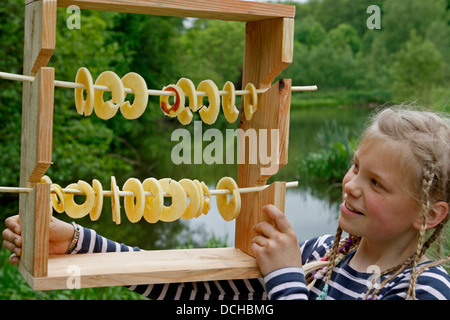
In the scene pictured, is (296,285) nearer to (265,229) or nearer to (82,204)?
(265,229)

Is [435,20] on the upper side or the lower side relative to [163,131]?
upper

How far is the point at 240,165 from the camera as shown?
1313mm

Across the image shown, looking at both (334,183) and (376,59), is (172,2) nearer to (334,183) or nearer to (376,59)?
(334,183)

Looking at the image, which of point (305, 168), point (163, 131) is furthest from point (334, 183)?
point (163, 131)

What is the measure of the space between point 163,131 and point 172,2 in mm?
10640

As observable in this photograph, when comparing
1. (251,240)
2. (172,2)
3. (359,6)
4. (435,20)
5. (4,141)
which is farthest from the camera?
(435,20)

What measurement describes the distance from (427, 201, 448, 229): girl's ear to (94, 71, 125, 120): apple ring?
0.66 metres

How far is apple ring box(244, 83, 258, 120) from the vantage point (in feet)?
3.98

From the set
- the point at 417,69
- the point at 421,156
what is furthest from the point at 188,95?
the point at 417,69

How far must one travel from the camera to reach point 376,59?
395 inches

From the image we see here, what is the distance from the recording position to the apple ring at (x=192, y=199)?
115 centimetres

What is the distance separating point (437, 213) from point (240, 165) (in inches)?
17.1

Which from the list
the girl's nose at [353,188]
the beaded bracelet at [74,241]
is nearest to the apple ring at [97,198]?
the beaded bracelet at [74,241]

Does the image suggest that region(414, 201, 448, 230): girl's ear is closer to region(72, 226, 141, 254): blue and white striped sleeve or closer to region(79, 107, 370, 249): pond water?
region(72, 226, 141, 254): blue and white striped sleeve
